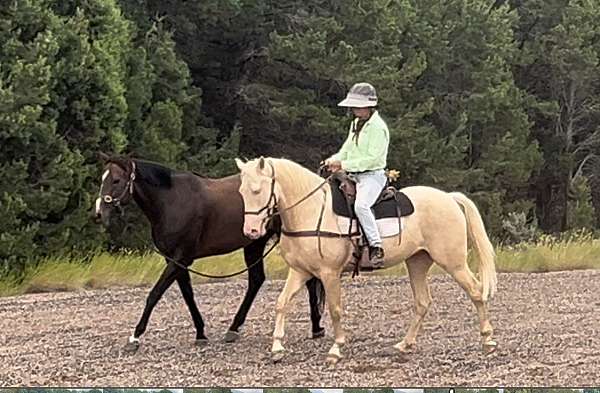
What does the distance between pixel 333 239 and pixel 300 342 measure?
59.9 inches

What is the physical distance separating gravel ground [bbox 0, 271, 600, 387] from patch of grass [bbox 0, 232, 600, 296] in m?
0.71

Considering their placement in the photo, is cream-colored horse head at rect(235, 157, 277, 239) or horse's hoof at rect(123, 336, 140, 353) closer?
cream-colored horse head at rect(235, 157, 277, 239)

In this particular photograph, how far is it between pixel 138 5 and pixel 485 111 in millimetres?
9207

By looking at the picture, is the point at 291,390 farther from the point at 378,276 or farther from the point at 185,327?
the point at 378,276

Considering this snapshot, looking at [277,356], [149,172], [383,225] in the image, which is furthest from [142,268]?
[383,225]

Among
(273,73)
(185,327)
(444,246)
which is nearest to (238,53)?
(273,73)

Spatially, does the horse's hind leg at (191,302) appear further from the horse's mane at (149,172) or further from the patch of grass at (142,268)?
the patch of grass at (142,268)

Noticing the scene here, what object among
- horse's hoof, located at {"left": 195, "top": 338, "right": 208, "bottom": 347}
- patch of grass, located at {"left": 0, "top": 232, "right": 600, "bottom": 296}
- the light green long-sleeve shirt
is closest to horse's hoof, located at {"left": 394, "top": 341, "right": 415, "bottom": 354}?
the light green long-sleeve shirt

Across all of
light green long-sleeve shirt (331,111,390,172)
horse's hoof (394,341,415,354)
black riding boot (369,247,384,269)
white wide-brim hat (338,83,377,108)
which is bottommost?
horse's hoof (394,341,415,354)

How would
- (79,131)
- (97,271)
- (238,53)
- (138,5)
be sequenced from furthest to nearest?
1. (238,53)
2. (138,5)
3. (79,131)
4. (97,271)

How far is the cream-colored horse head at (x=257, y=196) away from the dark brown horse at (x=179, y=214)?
0.71 m

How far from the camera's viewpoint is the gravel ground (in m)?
7.42

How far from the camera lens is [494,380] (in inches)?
282

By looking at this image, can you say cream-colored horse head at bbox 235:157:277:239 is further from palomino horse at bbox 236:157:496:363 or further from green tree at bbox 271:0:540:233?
green tree at bbox 271:0:540:233
